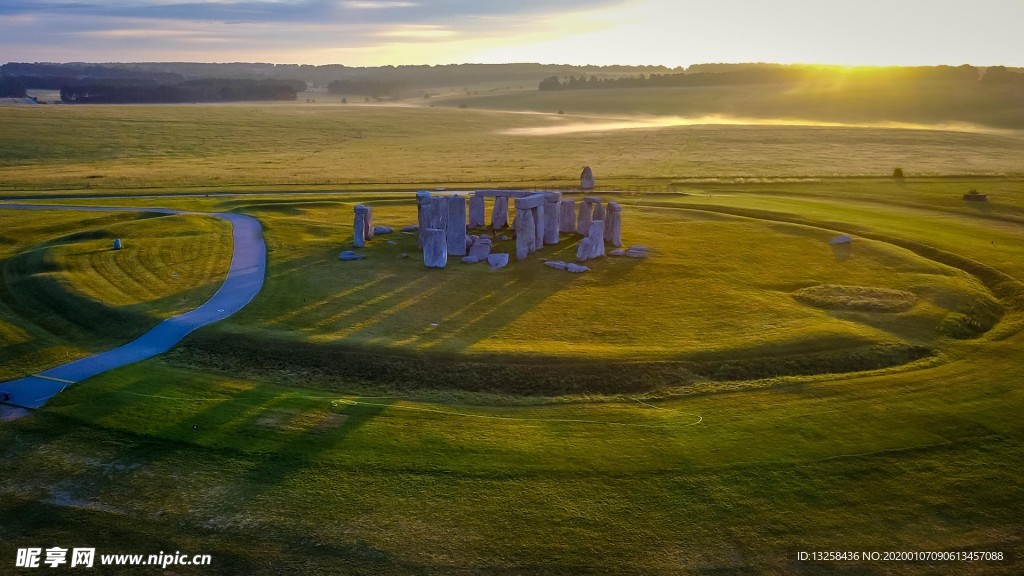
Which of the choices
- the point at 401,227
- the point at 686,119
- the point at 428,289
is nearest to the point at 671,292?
the point at 428,289

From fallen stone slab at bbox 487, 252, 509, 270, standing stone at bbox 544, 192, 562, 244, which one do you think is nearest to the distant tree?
standing stone at bbox 544, 192, 562, 244

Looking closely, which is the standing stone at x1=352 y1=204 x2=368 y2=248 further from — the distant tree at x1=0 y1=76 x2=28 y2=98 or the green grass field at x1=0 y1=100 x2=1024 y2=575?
the distant tree at x1=0 y1=76 x2=28 y2=98

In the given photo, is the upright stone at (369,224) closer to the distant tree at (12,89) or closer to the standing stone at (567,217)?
the standing stone at (567,217)

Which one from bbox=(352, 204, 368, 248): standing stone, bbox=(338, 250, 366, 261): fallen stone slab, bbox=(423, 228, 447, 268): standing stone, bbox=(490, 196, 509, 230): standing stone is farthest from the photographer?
bbox=(490, 196, 509, 230): standing stone

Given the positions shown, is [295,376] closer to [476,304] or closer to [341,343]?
[341,343]

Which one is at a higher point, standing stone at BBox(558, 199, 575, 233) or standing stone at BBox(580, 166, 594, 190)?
standing stone at BBox(580, 166, 594, 190)

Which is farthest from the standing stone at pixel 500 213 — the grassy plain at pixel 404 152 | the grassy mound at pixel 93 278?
the grassy plain at pixel 404 152
